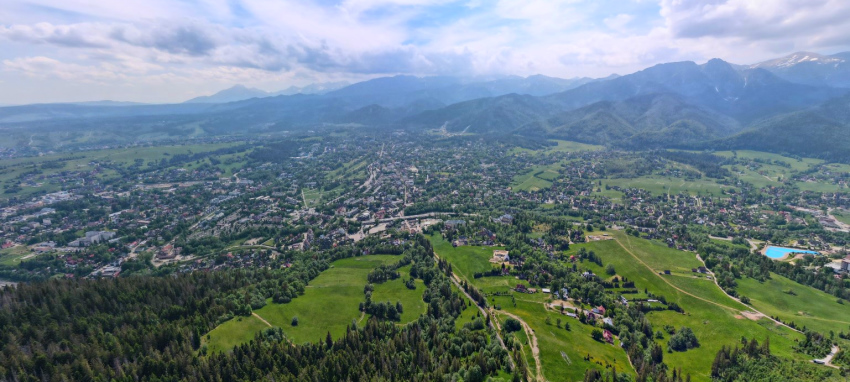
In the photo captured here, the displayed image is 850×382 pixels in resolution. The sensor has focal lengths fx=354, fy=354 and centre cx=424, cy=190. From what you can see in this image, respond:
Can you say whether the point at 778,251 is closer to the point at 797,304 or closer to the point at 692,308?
the point at 797,304

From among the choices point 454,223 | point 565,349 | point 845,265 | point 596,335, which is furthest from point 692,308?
point 454,223

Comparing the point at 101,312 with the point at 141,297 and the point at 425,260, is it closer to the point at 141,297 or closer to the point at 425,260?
the point at 141,297

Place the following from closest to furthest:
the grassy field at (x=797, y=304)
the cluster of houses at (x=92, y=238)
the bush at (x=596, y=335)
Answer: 1. the bush at (x=596, y=335)
2. the grassy field at (x=797, y=304)
3. the cluster of houses at (x=92, y=238)

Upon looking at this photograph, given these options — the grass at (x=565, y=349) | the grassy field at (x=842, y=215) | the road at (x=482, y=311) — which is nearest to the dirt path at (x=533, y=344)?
the grass at (x=565, y=349)

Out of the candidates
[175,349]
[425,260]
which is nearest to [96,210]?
[175,349]

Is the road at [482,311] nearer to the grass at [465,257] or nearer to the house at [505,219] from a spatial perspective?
the grass at [465,257]
